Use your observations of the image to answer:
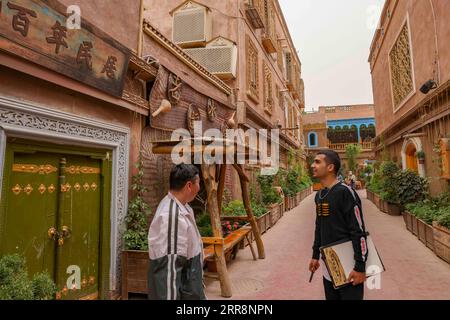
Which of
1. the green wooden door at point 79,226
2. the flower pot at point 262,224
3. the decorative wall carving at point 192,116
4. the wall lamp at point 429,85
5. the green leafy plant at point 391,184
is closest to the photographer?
the green wooden door at point 79,226

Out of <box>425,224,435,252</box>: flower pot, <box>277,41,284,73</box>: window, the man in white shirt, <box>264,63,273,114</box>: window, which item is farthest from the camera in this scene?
<box>277,41,284,73</box>: window

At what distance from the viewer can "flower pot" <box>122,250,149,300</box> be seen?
4.23 metres

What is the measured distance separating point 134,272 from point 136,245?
0.38 m

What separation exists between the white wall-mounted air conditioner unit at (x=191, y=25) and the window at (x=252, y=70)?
182cm

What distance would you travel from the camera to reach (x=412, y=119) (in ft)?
38.6

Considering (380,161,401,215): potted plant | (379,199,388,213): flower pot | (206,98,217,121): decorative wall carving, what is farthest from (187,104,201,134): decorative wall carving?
(379,199,388,213): flower pot

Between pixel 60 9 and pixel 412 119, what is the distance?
12.7 metres

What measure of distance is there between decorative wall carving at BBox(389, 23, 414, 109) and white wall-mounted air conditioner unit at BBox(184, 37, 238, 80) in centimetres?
735

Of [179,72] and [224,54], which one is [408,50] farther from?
[179,72]

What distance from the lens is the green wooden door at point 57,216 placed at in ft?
10.1

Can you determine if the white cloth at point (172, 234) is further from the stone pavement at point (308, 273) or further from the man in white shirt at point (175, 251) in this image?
the stone pavement at point (308, 273)

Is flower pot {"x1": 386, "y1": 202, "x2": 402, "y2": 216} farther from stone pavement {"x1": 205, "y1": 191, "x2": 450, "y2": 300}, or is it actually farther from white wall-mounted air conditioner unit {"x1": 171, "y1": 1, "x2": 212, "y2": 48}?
white wall-mounted air conditioner unit {"x1": 171, "y1": 1, "x2": 212, "y2": 48}

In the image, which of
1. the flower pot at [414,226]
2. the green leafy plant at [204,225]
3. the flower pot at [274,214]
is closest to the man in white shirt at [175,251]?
the green leafy plant at [204,225]
